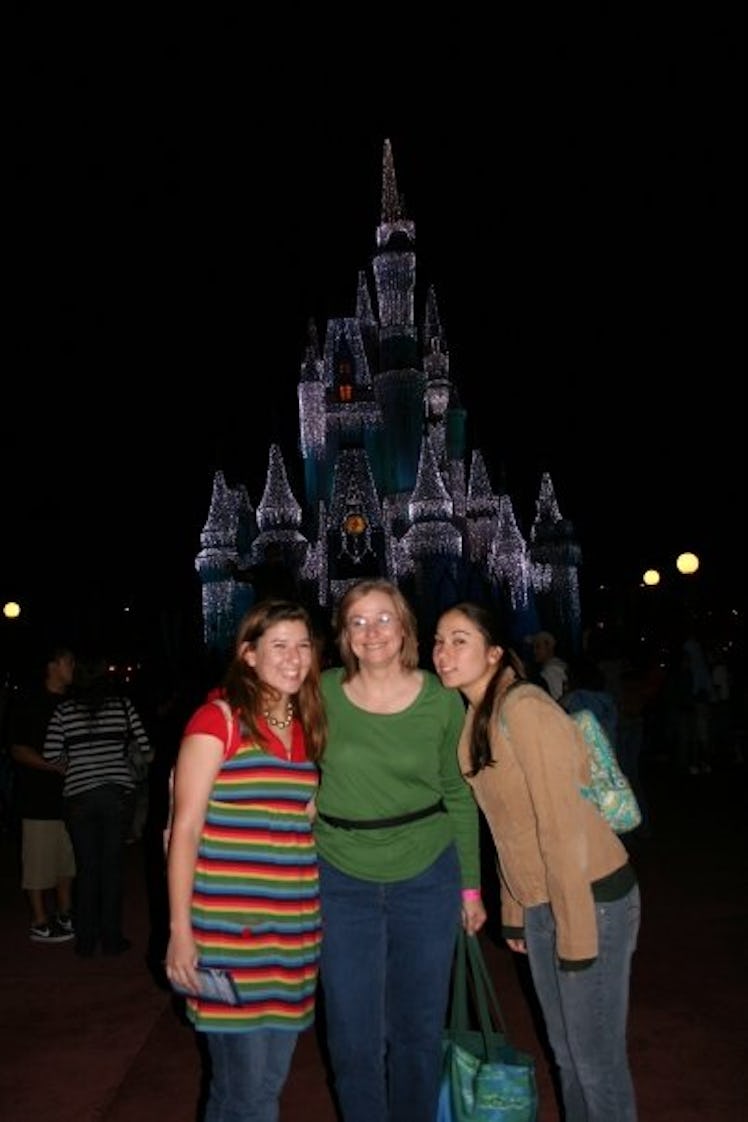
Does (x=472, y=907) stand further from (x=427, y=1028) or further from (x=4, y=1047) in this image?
(x=4, y=1047)

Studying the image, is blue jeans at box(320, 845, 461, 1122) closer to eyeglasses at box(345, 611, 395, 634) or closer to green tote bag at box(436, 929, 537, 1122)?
green tote bag at box(436, 929, 537, 1122)

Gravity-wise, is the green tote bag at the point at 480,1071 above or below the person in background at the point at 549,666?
below

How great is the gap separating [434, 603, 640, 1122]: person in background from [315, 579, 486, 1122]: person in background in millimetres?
215

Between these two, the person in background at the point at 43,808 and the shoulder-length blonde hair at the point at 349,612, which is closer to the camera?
the shoulder-length blonde hair at the point at 349,612

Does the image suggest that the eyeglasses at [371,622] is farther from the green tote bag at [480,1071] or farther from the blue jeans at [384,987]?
the green tote bag at [480,1071]

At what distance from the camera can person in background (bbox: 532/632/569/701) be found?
8820mm

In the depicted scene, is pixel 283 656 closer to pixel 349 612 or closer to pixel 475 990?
pixel 349 612

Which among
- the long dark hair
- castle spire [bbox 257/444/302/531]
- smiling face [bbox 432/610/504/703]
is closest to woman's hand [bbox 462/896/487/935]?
the long dark hair

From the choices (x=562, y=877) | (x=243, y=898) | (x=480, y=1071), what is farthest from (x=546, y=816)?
(x=243, y=898)

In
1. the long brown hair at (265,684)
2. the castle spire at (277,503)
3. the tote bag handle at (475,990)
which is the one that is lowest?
the tote bag handle at (475,990)

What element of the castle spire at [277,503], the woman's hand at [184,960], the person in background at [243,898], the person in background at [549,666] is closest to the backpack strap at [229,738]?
the person in background at [243,898]

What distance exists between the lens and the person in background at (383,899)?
3234 millimetres

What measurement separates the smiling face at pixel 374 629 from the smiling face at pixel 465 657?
0.15 m

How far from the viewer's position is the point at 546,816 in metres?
3.05
